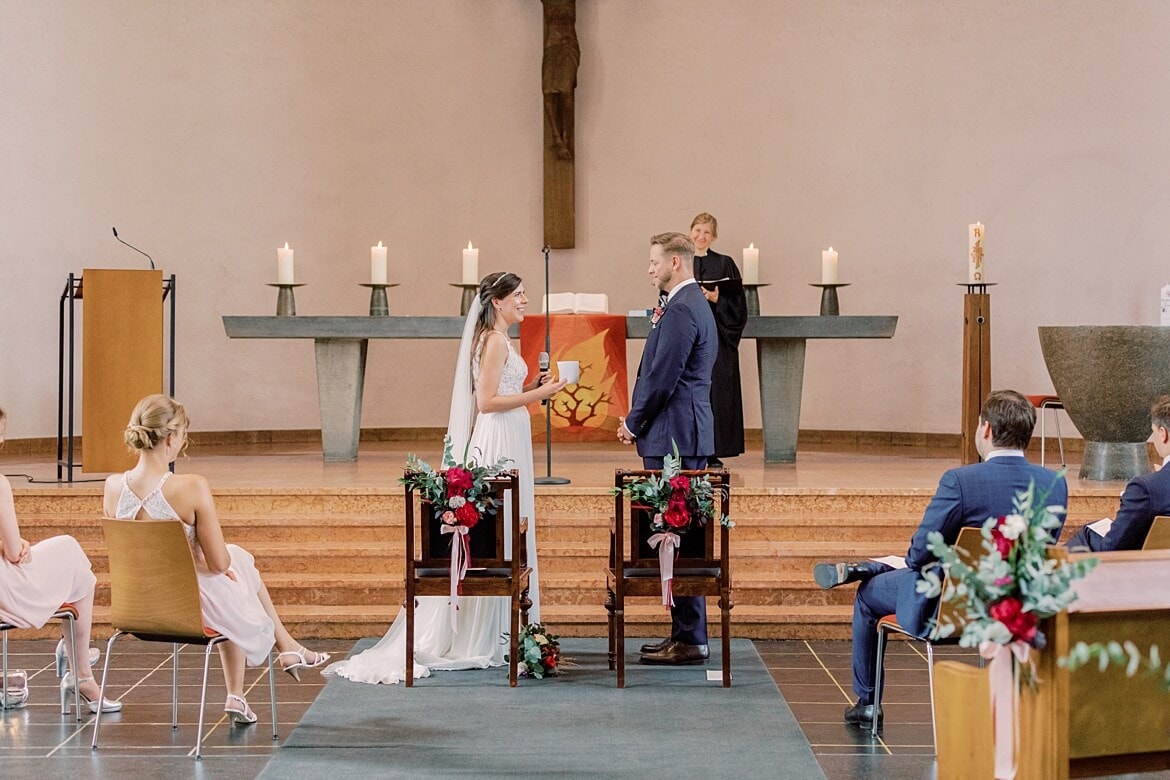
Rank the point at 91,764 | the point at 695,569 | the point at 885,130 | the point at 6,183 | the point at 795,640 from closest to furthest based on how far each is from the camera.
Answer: the point at 91,764, the point at 695,569, the point at 795,640, the point at 6,183, the point at 885,130

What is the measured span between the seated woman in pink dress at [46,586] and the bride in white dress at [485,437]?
103 cm

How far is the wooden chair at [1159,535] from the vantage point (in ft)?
12.7

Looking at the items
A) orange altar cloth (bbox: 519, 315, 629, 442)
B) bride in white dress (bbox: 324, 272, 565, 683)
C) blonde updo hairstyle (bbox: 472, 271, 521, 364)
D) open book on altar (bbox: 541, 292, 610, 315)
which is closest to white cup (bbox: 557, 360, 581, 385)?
bride in white dress (bbox: 324, 272, 565, 683)

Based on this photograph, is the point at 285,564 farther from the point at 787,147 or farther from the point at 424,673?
the point at 787,147

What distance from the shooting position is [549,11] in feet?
32.5

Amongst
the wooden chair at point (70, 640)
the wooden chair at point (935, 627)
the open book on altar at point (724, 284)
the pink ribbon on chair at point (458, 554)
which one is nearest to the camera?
the wooden chair at point (935, 627)

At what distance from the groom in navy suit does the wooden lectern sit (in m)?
2.89

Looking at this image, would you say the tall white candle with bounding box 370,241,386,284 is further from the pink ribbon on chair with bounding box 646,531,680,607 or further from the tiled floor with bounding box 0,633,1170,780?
the pink ribbon on chair with bounding box 646,531,680,607

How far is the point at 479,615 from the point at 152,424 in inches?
69.1

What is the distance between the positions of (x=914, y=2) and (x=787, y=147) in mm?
1431

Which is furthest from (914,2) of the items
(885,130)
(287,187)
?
(287,187)

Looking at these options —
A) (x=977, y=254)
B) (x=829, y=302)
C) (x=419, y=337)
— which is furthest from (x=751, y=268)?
(x=419, y=337)

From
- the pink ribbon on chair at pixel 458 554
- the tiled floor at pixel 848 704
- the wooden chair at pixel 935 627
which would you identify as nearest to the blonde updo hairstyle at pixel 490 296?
the pink ribbon on chair at pixel 458 554

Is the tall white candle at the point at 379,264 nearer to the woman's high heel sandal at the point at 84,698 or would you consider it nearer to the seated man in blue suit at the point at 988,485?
the woman's high heel sandal at the point at 84,698
